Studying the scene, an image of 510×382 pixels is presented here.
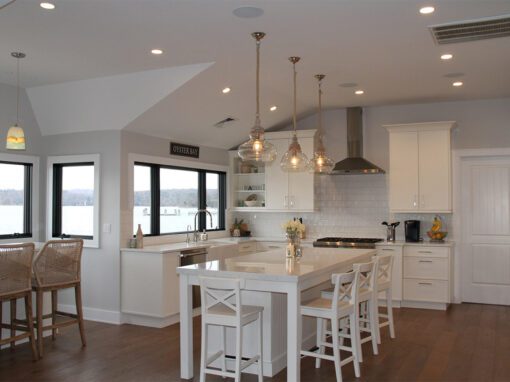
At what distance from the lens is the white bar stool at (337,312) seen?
163 inches

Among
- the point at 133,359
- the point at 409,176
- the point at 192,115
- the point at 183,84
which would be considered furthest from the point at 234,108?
the point at 133,359

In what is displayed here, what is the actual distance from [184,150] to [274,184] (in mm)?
1678

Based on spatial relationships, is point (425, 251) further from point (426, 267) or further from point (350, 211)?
point (350, 211)

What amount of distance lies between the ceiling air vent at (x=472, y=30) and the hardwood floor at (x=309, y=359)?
2.96 meters

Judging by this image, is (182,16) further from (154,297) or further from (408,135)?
(408,135)

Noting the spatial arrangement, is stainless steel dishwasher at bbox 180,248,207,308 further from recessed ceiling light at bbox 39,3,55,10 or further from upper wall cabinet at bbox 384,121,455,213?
recessed ceiling light at bbox 39,3,55,10

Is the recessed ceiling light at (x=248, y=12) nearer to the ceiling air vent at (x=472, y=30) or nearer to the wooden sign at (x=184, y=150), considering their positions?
the ceiling air vent at (x=472, y=30)

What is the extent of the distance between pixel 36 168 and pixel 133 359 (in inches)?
128

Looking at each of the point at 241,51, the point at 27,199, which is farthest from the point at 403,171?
the point at 27,199

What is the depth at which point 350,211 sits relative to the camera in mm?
8172

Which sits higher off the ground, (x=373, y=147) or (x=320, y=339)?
(x=373, y=147)

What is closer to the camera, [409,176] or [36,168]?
[36,168]

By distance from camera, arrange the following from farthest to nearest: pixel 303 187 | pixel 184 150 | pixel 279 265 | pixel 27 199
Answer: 1. pixel 303 187
2. pixel 184 150
3. pixel 27 199
4. pixel 279 265

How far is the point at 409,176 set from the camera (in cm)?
747
